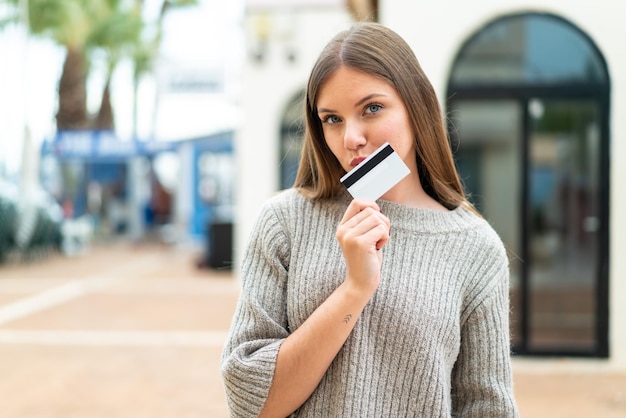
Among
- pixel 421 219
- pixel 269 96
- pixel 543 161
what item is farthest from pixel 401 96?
pixel 269 96

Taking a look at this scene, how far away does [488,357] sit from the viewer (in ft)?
5.09

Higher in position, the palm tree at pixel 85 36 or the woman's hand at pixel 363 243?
the palm tree at pixel 85 36

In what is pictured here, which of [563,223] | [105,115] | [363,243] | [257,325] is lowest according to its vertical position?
[563,223]

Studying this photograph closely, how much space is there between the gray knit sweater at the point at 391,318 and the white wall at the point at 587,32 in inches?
189

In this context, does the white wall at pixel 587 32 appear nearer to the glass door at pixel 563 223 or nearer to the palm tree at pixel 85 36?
the glass door at pixel 563 223

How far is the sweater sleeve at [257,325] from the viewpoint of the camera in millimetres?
1422

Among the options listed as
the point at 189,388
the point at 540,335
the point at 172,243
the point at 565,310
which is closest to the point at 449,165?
the point at 189,388

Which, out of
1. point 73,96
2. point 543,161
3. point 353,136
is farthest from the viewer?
point 73,96

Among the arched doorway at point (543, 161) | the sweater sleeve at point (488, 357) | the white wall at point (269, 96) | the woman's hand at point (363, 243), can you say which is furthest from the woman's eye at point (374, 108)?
the white wall at point (269, 96)

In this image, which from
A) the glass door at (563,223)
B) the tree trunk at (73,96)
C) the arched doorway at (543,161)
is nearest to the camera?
the arched doorway at (543,161)

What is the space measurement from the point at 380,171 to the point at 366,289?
0.22m

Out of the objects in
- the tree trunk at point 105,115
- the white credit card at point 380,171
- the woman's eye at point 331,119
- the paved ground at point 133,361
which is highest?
the tree trunk at point 105,115

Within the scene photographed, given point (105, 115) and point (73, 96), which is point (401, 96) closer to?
point (73, 96)

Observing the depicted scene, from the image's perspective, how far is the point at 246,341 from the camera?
146 centimetres
